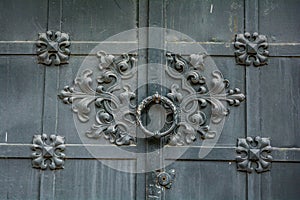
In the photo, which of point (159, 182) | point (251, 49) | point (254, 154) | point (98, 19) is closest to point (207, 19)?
point (251, 49)

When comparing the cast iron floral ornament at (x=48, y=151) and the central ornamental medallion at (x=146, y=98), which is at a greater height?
the central ornamental medallion at (x=146, y=98)

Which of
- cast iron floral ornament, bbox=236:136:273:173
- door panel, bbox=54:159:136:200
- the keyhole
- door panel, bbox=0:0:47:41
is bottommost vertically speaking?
door panel, bbox=54:159:136:200

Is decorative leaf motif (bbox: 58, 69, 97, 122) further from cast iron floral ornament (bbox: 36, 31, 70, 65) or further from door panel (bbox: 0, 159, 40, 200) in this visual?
door panel (bbox: 0, 159, 40, 200)

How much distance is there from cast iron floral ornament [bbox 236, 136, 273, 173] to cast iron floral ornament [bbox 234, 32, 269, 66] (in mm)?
293

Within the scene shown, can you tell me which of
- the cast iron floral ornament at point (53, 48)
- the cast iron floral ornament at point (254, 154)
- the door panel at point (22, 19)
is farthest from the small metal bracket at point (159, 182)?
the door panel at point (22, 19)

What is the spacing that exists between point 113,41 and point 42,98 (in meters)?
0.35

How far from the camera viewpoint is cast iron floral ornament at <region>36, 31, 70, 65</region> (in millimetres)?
2104

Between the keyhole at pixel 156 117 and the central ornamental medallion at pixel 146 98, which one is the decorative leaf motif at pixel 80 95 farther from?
the keyhole at pixel 156 117

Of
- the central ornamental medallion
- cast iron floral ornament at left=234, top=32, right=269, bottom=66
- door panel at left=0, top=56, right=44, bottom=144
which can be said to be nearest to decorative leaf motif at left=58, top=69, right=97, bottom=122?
the central ornamental medallion

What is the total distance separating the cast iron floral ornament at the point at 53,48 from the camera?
2104 millimetres

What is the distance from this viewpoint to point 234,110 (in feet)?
6.80

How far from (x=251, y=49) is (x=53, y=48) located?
0.75m

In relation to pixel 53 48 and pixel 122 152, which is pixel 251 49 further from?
pixel 53 48

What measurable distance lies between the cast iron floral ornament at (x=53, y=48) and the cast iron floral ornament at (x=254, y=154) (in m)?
0.74
